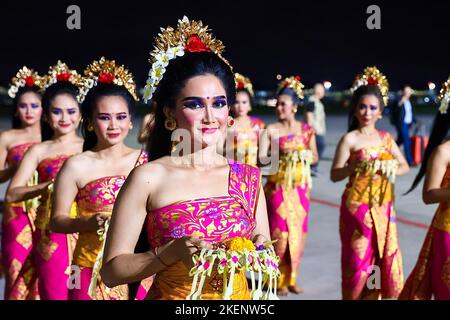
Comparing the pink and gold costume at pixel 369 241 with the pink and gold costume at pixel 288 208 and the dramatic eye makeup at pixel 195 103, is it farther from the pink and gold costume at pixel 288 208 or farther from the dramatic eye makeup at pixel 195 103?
the dramatic eye makeup at pixel 195 103

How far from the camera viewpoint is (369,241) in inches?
197

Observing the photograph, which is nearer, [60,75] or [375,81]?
[60,75]

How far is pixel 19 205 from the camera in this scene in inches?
195

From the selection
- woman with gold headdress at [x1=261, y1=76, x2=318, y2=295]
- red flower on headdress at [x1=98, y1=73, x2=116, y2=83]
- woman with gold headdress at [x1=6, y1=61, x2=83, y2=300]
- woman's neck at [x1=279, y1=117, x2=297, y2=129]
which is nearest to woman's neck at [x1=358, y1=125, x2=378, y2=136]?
woman with gold headdress at [x1=261, y1=76, x2=318, y2=295]

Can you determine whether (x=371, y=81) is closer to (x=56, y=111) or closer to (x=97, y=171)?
(x=56, y=111)

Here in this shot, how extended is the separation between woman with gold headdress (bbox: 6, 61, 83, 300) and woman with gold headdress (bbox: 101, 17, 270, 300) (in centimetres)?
185

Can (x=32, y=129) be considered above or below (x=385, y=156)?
above

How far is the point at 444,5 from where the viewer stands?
1315 inches

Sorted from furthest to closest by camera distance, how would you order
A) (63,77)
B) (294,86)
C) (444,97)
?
1. (294,86)
2. (63,77)
3. (444,97)

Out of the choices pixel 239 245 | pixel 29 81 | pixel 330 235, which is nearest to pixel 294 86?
pixel 330 235

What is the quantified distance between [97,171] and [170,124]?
1321mm

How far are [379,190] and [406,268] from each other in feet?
4.04

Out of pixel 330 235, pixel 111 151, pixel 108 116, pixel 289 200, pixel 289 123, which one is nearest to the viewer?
pixel 108 116

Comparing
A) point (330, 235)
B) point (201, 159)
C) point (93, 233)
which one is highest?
point (201, 159)
